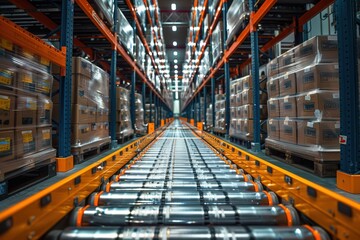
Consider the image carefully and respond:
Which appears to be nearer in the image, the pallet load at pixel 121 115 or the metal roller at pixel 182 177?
the metal roller at pixel 182 177

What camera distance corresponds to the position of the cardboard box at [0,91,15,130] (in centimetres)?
190

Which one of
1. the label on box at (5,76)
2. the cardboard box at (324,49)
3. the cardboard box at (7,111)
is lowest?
the cardboard box at (7,111)

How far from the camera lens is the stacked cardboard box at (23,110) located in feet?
6.33

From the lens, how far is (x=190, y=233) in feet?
4.37

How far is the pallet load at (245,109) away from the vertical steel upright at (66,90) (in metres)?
3.32

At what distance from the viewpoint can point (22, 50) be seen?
7.13 feet

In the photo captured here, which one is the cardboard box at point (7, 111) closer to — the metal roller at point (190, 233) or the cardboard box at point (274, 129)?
the metal roller at point (190, 233)

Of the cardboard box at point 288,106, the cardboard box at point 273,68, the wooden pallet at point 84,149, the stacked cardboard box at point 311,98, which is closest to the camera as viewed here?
the stacked cardboard box at point 311,98

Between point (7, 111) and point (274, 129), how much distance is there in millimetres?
3385

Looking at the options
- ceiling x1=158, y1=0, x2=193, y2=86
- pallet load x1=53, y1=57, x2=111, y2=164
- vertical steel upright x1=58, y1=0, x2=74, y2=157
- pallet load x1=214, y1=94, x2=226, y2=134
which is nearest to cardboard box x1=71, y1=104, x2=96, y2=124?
pallet load x1=53, y1=57, x2=111, y2=164

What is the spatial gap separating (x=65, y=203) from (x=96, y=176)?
2.24ft

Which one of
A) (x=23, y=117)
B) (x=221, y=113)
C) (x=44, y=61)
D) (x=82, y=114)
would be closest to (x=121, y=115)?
(x=82, y=114)

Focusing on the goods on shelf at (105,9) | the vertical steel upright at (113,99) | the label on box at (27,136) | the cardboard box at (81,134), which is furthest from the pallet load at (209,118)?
the label on box at (27,136)

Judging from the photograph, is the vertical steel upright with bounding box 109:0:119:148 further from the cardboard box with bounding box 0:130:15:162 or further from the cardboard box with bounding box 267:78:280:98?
the cardboard box with bounding box 267:78:280:98
